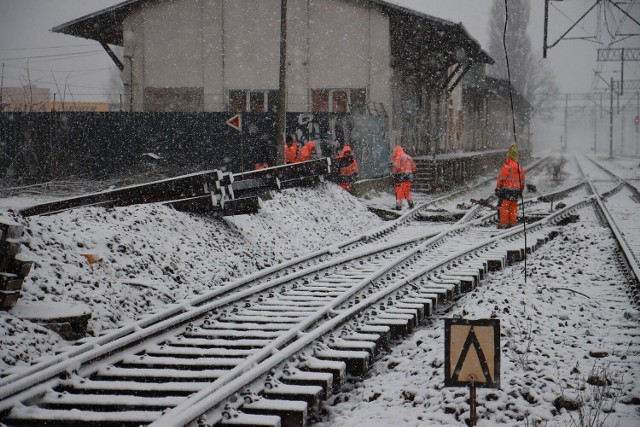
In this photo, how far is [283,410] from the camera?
490cm

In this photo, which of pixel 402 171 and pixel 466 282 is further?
pixel 402 171

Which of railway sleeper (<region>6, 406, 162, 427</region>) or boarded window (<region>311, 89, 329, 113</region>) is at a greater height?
boarded window (<region>311, 89, 329, 113</region>)

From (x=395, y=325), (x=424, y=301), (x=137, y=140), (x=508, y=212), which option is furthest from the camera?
(x=137, y=140)

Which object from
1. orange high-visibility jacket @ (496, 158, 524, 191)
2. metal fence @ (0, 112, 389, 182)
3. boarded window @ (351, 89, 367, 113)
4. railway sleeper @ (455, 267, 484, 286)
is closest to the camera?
railway sleeper @ (455, 267, 484, 286)

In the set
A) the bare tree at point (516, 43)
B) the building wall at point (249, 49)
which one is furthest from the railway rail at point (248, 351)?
the bare tree at point (516, 43)

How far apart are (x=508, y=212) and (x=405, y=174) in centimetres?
397

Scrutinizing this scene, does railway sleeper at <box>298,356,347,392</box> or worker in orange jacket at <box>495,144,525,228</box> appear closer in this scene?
railway sleeper at <box>298,356,347,392</box>

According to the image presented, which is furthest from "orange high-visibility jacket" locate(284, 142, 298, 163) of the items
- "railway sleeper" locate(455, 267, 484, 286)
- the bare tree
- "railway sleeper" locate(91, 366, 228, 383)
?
the bare tree

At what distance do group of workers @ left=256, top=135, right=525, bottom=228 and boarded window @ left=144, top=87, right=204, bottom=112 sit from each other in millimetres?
6158

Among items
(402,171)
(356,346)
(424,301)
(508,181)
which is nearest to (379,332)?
(356,346)

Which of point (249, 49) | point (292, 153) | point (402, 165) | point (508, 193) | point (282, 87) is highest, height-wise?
point (249, 49)

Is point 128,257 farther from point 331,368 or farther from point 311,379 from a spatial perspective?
point 311,379

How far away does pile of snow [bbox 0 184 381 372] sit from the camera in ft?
23.7

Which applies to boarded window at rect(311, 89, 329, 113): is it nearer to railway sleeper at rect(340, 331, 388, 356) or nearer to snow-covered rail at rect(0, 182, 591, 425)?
snow-covered rail at rect(0, 182, 591, 425)
